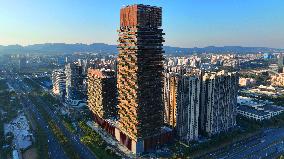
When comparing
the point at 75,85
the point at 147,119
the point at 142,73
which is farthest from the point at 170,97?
the point at 75,85

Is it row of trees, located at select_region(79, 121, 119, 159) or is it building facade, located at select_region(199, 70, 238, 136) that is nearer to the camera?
row of trees, located at select_region(79, 121, 119, 159)

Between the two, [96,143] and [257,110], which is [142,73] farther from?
[257,110]

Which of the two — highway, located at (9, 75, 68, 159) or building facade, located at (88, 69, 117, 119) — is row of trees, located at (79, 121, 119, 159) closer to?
building facade, located at (88, 69, 117, 119)

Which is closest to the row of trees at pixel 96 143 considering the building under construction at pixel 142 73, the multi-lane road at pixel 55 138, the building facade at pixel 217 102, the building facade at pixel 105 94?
the multi-lane road at pixel 55 138

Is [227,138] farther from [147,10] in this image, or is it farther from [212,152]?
[147,10]

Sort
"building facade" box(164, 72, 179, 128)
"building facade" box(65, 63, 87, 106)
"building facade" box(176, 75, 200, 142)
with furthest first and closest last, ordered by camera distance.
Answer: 1. "building facade" box(65, 63, 87, 106)
2. "building facade" box(164, 72, 179, 128)
3. "building facade" box(176, 75, 200, 142)

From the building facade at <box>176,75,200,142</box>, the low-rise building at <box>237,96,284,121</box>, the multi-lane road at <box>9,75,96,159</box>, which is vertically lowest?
the multi-lane road at <box>9,75,96,159</box>

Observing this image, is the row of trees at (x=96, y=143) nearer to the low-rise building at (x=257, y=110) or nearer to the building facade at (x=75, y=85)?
the building facade at (x=75, y=85)

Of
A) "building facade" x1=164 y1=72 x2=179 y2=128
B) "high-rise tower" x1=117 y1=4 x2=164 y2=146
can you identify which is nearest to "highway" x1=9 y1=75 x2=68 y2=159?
"high-rise tower" x1=117 y1=4 x2=164 y2=146
